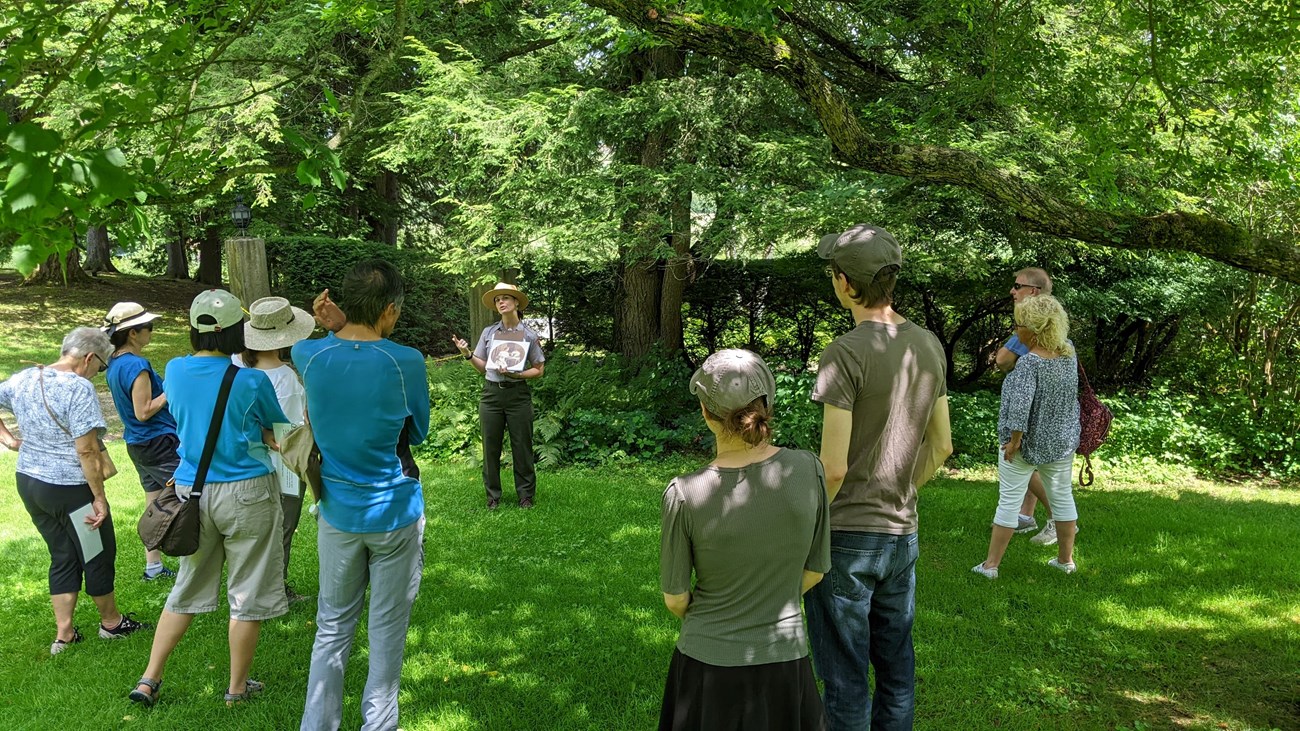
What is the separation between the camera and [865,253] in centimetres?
291

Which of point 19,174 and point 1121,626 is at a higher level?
point 19,174

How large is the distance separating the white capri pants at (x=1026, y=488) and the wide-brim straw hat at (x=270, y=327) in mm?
4407

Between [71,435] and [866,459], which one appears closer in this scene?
[866,459]

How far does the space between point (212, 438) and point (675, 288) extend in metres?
8.20

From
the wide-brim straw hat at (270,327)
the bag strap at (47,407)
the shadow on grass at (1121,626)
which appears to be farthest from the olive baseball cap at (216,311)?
the shadow on grass at (1121,626)

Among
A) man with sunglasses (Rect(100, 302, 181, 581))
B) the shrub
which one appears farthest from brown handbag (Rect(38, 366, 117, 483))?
the shrub

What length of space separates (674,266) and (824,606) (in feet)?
27.0

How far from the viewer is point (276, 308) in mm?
4359

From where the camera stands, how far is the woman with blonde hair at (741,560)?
2.44 metres

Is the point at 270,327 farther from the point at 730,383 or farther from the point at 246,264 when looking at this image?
the point at 246,264

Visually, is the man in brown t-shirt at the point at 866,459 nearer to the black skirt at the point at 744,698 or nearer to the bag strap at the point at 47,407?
the black skirt at the point at 744,698

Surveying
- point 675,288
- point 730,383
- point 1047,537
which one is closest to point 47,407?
point 730,383

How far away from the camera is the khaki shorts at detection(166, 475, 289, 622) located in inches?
147

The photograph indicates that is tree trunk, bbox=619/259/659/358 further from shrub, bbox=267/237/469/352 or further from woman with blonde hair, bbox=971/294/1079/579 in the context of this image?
woman with blonde hair, bbox=971/294/1079/579
